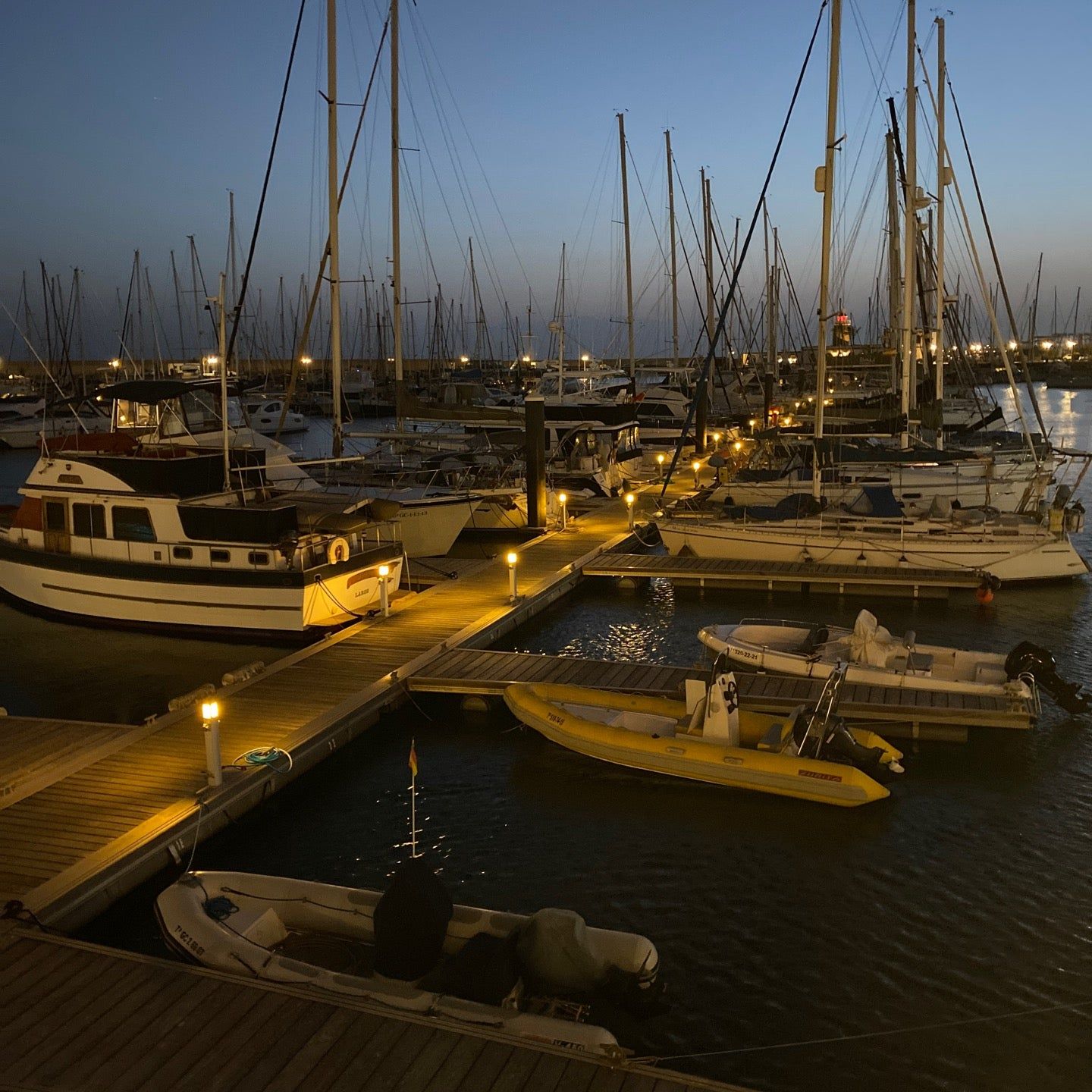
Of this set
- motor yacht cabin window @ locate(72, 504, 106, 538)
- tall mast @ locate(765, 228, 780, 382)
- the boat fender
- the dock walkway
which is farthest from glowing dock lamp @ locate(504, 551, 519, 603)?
tall mast @ locate(765, 228, 780, 382)

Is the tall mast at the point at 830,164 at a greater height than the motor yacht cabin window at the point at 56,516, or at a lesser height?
greater

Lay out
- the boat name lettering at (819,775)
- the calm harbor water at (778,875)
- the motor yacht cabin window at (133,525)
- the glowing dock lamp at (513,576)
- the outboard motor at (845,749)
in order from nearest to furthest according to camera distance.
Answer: the calm harbor water at (778,875), the boat name lettering at (819,775), the outboard motor at (845,749), the motor yacht cabin window at (133,525), the glowing dock lamp at (513,576)

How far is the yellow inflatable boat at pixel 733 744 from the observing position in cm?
1095

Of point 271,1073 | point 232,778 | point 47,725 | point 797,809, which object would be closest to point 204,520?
point 47,725

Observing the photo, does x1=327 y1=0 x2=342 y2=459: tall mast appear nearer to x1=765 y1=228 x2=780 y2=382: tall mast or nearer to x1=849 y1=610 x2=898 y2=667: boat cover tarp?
x1=849 y1=610 x2=898 y2=667: boat cover tarp

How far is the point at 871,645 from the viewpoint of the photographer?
45.7ft

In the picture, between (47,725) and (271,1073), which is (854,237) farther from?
(271,1073)

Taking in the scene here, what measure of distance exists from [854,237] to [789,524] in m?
22.7

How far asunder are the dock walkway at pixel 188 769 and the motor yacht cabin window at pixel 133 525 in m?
3.80

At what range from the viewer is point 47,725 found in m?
12.2

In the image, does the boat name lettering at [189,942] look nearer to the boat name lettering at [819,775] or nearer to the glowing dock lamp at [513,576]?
the boat name lettering at [819,775]

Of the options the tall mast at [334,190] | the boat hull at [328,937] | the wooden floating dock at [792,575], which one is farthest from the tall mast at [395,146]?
the boat hull at [328,937]

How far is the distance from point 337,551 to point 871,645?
8523 millimetres

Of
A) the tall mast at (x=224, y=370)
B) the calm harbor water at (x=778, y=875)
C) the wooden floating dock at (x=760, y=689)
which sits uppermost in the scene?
the tall mast at (x=224, y=370)
